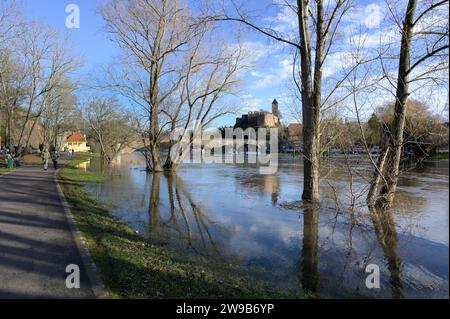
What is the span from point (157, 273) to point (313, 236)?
453 cm

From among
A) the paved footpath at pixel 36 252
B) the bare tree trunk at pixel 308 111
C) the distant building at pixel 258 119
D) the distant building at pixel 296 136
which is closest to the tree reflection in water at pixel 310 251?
the bare tree trunk at pixel 308 111

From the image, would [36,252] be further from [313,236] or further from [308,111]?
[308,111]

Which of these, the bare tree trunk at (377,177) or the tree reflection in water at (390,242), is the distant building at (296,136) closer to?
the bare tree trunk at (377,177)

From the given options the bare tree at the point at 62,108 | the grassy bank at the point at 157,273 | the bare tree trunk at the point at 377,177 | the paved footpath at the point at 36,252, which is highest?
the bare tree at the point at 62,108

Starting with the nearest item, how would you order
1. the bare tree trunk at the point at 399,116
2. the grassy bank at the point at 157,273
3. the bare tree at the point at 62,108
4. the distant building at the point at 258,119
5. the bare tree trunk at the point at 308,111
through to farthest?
1. the grassy bank at the point at 157,273
2. the bare tree trunk at the point at 399,116
3. the bare tree trunk at the point at 308,111
4. the bare tree at the point at 62,108
5. the distant building at the point at 258,119

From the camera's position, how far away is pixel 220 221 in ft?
33.2

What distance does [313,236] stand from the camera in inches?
336

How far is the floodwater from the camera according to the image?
5746 mm

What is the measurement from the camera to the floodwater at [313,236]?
226 inches

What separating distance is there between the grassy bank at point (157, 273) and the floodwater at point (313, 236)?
451 millimetres

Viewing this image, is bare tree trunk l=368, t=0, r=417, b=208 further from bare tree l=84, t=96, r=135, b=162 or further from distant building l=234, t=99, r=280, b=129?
distant building l=234, t=99, r=280, b=129
